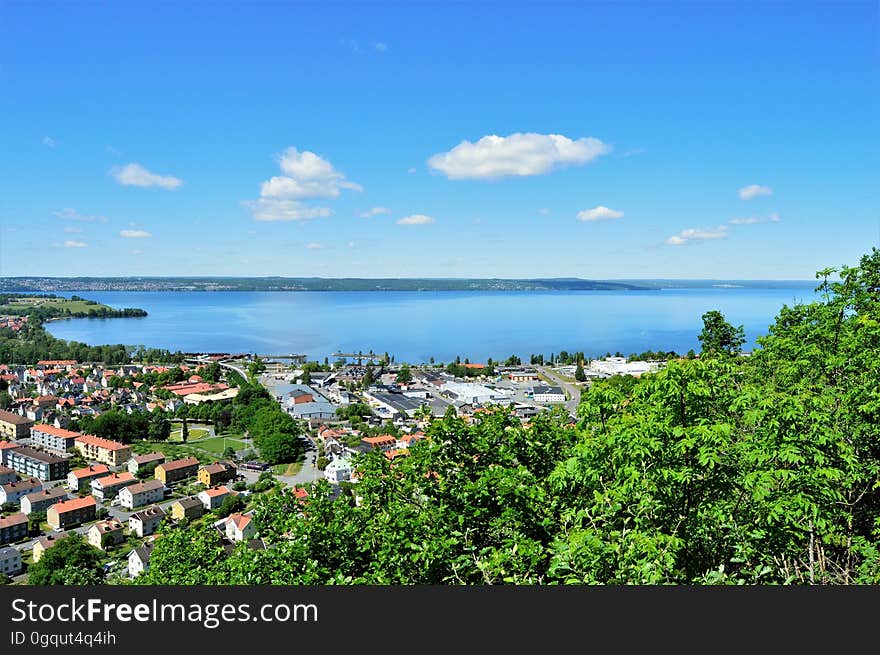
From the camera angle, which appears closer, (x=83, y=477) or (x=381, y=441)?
(x=83, y=477)

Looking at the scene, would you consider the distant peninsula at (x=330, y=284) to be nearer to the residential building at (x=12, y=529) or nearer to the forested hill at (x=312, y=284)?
the forested hill at (x=312, y=284)

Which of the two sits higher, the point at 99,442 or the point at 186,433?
the point at 99,442

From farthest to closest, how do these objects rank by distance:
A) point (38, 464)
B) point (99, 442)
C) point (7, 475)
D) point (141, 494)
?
point (99, 442), point (38, 464), point (7, 475), point (141, 494)

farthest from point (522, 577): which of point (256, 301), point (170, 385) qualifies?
point (256, 301)

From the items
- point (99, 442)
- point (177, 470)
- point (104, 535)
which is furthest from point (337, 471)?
point (99, 442)

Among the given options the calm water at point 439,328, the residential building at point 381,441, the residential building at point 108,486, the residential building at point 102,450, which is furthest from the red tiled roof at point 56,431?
the calm water at point 439,328

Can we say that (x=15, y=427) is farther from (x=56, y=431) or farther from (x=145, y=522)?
(x=145, y=522)
